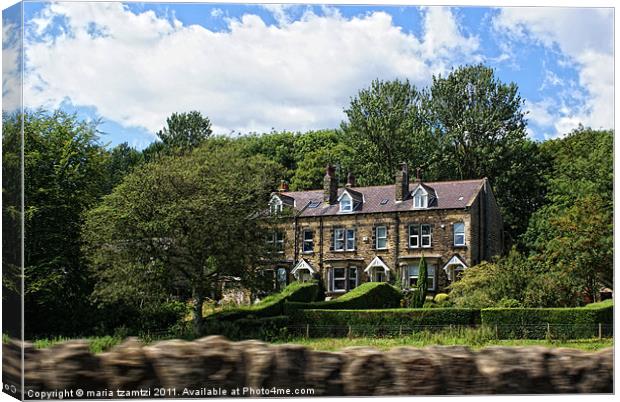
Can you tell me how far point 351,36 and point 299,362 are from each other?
525 cm

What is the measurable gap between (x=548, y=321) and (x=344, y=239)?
829cm

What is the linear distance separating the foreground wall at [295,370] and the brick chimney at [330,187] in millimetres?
14185

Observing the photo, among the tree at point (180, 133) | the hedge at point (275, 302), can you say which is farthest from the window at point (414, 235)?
the tree at point (180, 133)

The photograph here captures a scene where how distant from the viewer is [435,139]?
22.1 m

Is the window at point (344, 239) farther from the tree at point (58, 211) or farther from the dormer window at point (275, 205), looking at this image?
the tree at point (58, 211)

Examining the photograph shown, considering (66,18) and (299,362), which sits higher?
(66,18)

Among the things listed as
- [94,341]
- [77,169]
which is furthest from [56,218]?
[94,341]

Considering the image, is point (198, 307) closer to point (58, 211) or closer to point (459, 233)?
point (58, 211)

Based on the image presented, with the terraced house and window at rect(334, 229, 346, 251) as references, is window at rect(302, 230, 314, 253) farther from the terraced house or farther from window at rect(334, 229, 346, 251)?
window at rect(334, 229, 346, 251)

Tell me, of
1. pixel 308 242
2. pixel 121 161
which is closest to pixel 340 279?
pixel 308 242

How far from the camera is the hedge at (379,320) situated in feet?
63.5

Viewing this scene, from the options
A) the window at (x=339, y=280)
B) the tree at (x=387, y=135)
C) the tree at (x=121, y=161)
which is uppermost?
the tree at (x=387, y=135)

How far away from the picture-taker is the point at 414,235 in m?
27.9

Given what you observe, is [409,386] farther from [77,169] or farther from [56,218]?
[77,169]
